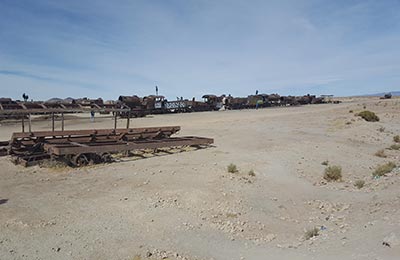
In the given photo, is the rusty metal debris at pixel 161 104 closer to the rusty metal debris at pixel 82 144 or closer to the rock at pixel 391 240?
the rusty metal debris at pixel 82 144

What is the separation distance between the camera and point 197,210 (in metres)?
7.91

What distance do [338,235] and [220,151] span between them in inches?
349

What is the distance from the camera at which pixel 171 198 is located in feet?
27.7

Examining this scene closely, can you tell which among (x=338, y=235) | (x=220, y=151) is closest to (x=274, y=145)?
(x=220, y=151)

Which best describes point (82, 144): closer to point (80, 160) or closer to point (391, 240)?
point (80, 160)

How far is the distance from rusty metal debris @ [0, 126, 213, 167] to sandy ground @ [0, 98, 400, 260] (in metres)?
0.57

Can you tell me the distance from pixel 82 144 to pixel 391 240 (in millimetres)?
11045

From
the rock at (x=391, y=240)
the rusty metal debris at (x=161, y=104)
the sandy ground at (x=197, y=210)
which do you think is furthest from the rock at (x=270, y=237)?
the rusty metal debris at (x=161, y=104)

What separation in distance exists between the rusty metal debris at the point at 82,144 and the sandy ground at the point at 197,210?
571mm

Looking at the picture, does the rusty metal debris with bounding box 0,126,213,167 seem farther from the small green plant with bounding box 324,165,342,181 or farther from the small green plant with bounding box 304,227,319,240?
the small green plant with bounding box 304,227,319,240

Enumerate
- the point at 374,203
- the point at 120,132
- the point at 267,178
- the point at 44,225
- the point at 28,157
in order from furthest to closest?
the point at 120,132, the point at 28,157, the point at 267,178, the point at 374,203, the point at 44,225

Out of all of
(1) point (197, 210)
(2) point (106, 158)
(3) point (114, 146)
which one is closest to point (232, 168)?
(1) point (197, 210)

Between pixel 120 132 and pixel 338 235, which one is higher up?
pixel 120 132

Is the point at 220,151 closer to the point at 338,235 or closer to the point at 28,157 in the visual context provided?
the point at 28,157
